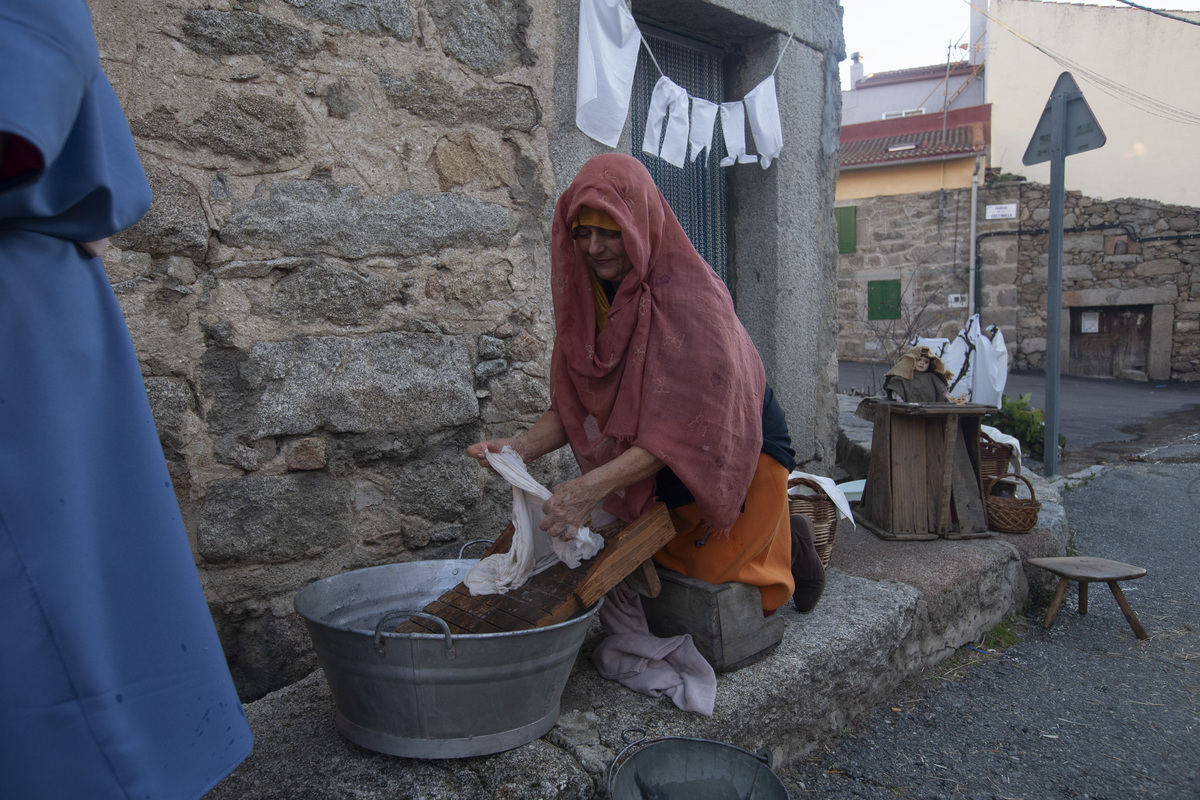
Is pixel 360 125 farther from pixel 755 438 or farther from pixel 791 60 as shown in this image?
pixel 791 60

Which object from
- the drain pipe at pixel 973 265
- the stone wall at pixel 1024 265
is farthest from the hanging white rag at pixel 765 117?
the drain pipe at pixel 973 265

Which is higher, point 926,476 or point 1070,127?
point 1070,127

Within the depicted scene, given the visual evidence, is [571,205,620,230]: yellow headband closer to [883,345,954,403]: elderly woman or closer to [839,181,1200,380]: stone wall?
Answer: [883,345,954,403]: elderly woman

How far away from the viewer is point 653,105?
3.51m

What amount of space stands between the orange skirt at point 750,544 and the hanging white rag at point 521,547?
387mm

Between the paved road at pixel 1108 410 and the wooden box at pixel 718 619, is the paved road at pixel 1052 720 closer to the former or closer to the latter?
the wooden box at pixel 718 619

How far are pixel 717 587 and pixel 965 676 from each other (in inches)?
53.6

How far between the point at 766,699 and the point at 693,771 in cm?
49

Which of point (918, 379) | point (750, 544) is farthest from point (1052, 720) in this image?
point (918, 379)

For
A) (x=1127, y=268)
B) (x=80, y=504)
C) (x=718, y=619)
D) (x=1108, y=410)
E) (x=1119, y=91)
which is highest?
(x=1119, y=91)

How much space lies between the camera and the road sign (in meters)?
5.42

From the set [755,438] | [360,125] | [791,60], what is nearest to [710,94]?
[791,60]

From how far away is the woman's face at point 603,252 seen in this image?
208 centimetres

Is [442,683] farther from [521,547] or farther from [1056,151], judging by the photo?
[1056,151]
